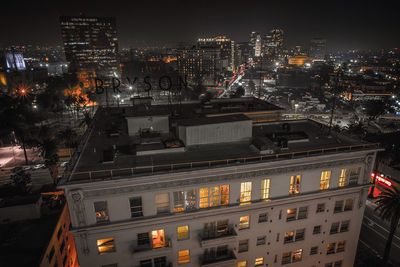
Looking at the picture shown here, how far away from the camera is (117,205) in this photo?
22.9 metres

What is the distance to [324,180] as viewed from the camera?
28062 mm

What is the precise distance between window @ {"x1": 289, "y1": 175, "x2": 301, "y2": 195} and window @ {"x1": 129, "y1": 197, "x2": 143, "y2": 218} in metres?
15.1

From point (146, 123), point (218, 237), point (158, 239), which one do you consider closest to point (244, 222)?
point (218, 237)

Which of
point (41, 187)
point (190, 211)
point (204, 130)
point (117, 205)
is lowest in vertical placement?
point (41, 187)

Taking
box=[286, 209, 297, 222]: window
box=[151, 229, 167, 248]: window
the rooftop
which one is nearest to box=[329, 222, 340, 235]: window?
box=[286, 209, 297, 222]: window

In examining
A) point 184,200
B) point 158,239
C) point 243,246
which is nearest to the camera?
point 184,200

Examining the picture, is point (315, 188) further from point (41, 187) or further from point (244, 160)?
point (41, 187)

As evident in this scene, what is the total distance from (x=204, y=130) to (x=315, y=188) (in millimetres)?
13236

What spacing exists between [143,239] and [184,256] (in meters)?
4.68

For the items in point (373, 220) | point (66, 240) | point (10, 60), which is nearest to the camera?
point (66, 240)

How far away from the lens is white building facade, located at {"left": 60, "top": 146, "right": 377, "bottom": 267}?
22.9 m

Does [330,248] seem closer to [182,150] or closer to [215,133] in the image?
[215,133]

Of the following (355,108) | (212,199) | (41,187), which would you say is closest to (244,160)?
(212,199)

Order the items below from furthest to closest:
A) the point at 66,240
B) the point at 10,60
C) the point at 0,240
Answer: the point at 10,60
the point at 66,240
the point at 0,240
